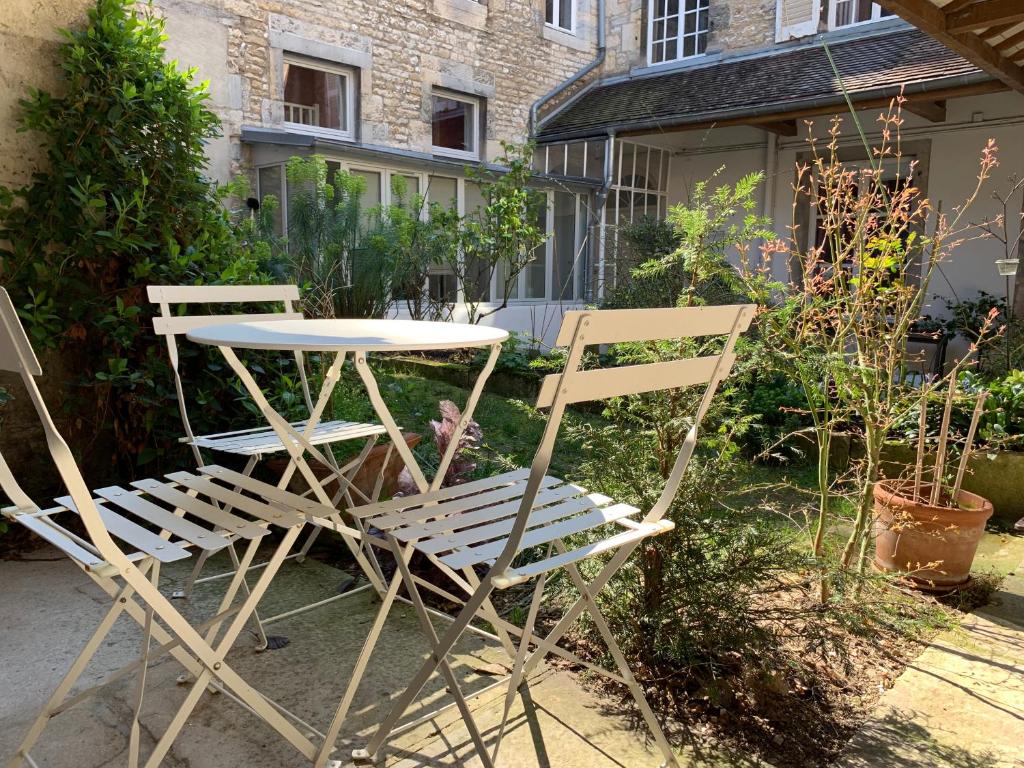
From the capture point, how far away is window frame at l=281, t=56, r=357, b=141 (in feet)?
29.3

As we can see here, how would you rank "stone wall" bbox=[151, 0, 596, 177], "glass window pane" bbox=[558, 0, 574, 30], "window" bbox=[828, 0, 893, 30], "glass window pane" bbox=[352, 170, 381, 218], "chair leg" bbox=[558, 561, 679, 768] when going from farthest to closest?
"glass window pane" bbox=[558, 0, 574, 30] < "window" bbox=[828, 0, 893, 30] < "glass window pane" bbox=[352, 170, 381, 218] < "stone wall" bbox=[151, 0, 596, 177] < "chair leg" bbox=[558, 561, 679, 768]

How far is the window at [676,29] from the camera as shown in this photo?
11595 millimetres

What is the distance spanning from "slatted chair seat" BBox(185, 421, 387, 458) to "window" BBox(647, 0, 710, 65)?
1081cm

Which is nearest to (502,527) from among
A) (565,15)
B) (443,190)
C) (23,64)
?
(23,64)

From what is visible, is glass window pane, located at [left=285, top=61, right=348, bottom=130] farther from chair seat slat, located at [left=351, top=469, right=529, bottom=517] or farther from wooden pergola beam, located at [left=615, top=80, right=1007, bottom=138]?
→ chair seat slat, located at [left=351, top=469, right=529, bottom=517]

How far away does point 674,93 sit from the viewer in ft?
34.1

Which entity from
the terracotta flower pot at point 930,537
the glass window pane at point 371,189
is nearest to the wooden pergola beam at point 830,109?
the glass window pane at point 371,189

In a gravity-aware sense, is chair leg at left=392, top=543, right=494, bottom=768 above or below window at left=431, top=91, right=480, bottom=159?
below

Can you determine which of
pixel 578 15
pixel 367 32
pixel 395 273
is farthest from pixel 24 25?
pixel 578 15

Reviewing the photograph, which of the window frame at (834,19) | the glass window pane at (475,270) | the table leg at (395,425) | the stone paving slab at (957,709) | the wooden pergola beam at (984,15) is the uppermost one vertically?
the window frame at (834,19)

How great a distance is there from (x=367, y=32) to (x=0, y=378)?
7.75 metres

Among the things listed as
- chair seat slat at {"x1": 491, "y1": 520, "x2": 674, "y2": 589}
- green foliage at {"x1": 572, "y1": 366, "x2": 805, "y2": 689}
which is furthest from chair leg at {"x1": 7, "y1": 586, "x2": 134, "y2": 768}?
green foliage at {"x1": 572, "y1": 366, "x2": 805, "y2": 689}

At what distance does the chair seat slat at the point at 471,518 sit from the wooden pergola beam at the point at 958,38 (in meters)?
3.18

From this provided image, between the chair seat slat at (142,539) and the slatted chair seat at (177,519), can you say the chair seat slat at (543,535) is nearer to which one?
the slatted chair seat at (177,519)
